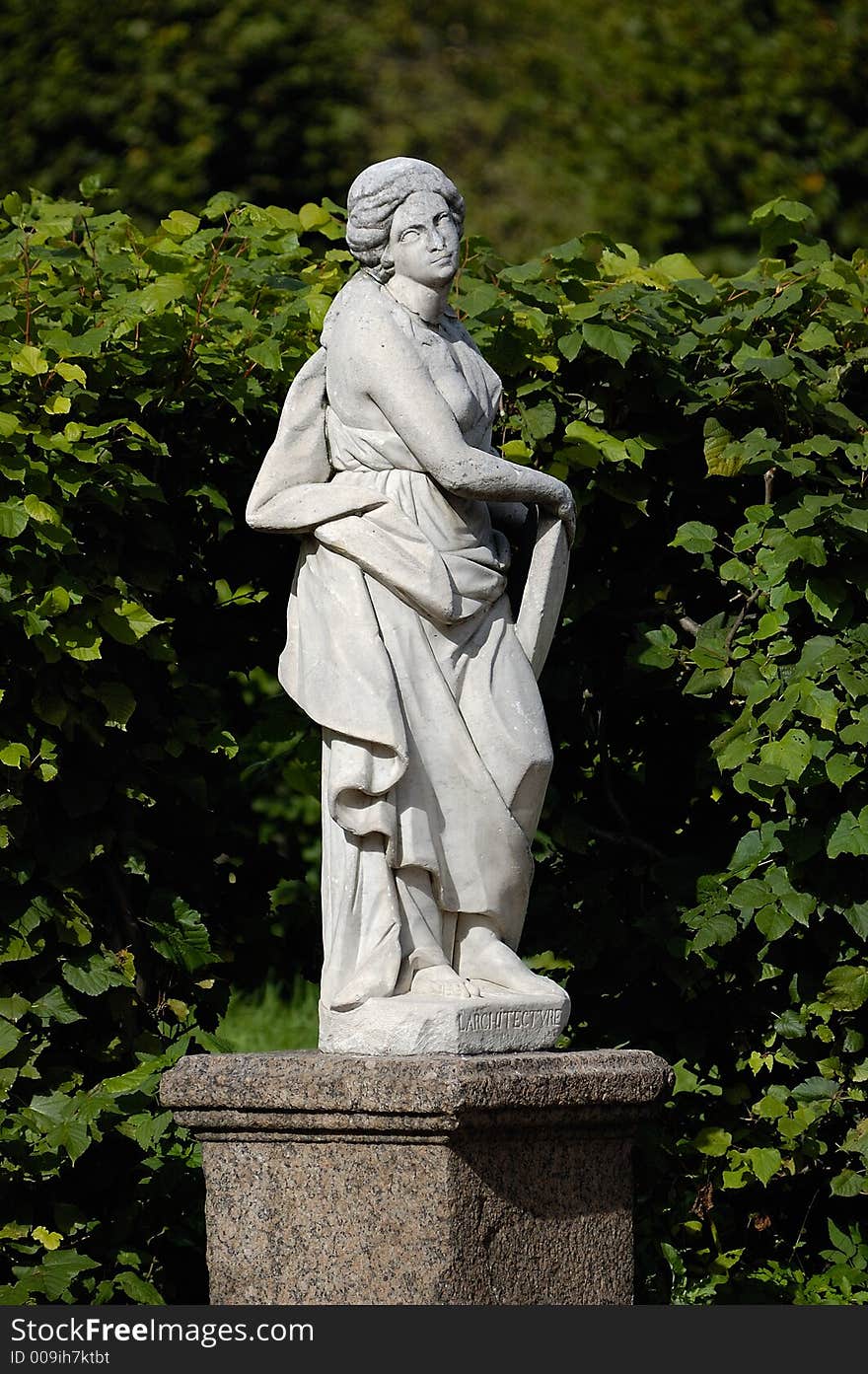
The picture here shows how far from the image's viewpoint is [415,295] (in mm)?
4246

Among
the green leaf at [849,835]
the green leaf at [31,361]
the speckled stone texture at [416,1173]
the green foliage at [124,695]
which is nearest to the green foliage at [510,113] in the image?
the green foliage at [124,695]

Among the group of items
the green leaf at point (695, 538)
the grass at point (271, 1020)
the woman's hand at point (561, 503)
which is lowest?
the grass at point (271, 1020)

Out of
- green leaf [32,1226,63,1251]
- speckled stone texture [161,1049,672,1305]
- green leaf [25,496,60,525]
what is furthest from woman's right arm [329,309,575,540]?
green leaf [32,1226,63,1251]

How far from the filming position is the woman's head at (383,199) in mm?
4203

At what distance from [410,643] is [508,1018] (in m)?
0.80

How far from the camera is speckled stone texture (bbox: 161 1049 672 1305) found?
3.74 meters

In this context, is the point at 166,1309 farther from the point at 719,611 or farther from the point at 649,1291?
the point at 719,611

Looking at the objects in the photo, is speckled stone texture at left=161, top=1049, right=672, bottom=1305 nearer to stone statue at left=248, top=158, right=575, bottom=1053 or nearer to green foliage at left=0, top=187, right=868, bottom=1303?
stone statue at left=248, top=158, right=575, bottom=1053

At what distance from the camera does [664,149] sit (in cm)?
1098

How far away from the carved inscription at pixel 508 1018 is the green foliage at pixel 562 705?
1.05 m

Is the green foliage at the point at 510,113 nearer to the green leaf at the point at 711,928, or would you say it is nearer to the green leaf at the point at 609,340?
the green leaf at the point at 609,340

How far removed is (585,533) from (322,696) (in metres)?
1.69

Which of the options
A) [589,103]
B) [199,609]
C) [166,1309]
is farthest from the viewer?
[589,103]

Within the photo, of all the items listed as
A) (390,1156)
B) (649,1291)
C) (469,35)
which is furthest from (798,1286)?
(469,35)
